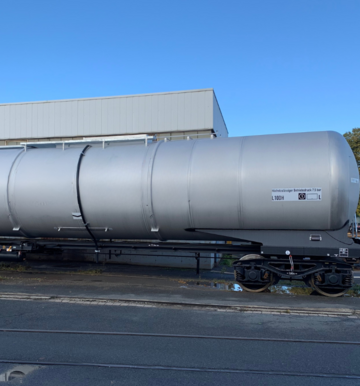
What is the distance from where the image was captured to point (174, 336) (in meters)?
5.04

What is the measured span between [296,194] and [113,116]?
9.65m

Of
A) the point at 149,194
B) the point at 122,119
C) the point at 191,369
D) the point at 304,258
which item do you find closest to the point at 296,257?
the point at 304,258

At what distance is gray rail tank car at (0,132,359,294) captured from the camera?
715 centimetres

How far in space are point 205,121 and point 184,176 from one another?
6501mm

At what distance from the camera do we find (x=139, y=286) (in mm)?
8695

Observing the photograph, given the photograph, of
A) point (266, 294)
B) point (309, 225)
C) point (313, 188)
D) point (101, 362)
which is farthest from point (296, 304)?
point (101, 362)

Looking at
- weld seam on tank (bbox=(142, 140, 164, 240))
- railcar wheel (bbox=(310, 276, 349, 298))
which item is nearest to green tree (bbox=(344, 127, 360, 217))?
railcar wheel (bbox=(310, 276, 349, 298))

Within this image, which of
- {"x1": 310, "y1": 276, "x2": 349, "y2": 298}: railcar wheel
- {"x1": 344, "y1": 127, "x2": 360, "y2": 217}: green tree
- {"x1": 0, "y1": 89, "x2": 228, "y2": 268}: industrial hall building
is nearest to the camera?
{"x1": 310, "y1": 276, "x2": 349, "y2": 298}: railcar wheel

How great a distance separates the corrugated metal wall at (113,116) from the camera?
13.7m

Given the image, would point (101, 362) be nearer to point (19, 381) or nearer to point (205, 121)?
point (19, 381)

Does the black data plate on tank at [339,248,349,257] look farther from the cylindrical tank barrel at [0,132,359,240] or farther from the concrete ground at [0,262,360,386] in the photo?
the concrete ground at [0,262,360,386]

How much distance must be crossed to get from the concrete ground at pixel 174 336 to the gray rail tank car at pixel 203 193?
53.5 inches

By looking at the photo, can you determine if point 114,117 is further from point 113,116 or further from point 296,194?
point 296,194

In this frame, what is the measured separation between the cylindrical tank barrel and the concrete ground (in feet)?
5.37
